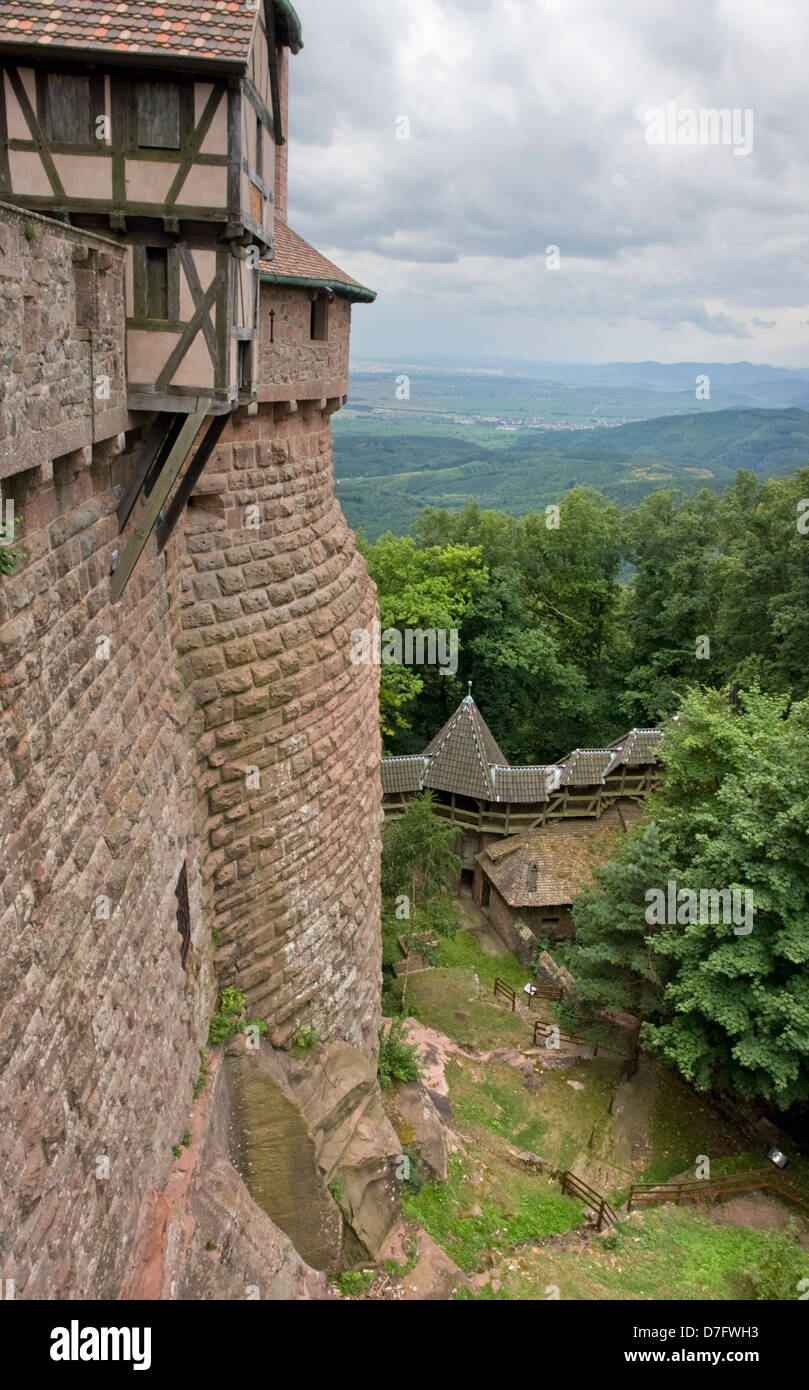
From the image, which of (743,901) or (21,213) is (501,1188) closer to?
(743,901)

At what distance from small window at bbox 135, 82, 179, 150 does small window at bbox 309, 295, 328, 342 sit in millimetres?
3062

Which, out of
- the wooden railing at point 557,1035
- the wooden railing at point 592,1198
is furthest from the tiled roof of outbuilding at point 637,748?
the wooden railing at point 592,1198

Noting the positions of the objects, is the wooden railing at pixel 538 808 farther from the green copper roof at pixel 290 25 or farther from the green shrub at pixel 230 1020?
the green copper roof at pixel 290 25

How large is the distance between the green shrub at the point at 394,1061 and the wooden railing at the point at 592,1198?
11.1ft

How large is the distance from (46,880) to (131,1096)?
2039 mm

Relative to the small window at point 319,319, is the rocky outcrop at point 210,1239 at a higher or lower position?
lower

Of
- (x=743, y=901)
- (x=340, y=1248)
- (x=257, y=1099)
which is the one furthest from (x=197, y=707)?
(x=743, y=901)

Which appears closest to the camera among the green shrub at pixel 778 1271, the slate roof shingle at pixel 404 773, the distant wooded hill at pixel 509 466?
the green shrub at pixel 778 1271

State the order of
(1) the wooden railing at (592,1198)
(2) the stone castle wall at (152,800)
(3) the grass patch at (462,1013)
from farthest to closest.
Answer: (3) the grass patch at (462,1013), (1) the wooden railing at (592,1198), (2) the stone castle wall at (152,800)

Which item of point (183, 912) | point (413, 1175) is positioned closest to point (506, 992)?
point (413, 1175)

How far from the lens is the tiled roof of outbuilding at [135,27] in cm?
514

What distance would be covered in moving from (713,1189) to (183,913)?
11.0 m

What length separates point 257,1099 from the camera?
26.5 feet

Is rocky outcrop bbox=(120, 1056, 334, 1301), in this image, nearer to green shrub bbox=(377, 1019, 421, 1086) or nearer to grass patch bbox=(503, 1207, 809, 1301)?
green shrub bbox=(377, 1019, 421, 1086)
